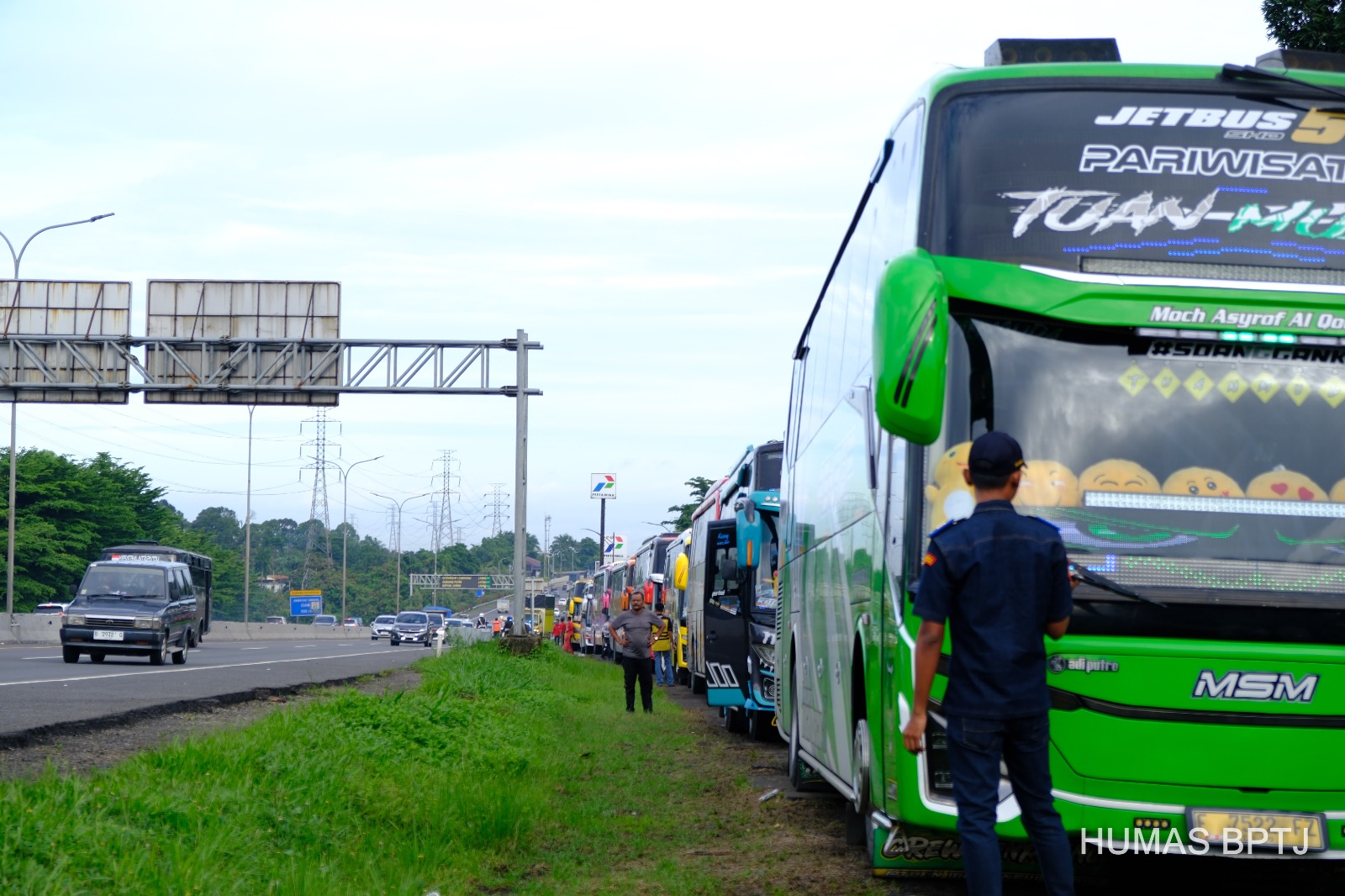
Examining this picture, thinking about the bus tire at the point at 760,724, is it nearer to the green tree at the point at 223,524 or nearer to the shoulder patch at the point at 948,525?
the shoulder patch at the point at 948,525

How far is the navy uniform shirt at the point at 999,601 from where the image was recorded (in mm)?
5320

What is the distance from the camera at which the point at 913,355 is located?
5.36m

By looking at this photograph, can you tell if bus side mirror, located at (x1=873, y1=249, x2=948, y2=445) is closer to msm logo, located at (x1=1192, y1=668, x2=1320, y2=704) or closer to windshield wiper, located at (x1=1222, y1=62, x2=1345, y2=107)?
msm logo, located at (x1=1192, y1=668, x2=1320, y2=704)

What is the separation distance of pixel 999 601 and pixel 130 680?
21.0m

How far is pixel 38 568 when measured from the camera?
76250 mm

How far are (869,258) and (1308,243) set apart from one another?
91.5 inches

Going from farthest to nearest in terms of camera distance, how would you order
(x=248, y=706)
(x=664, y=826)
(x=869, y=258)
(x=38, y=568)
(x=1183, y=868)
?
(x=38, y=568) < (x=248, y=706) < (x=664, y=826) < (x=869, y=258) < (x=1183, y=868)

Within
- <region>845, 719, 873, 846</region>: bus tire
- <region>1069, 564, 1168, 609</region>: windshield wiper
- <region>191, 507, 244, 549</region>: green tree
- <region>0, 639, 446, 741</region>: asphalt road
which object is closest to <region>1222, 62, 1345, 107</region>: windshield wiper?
<region>1069, 564, 1168, 609</region>: windshield wiper

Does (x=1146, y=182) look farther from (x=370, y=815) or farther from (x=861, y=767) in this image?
(x=370, y=815)

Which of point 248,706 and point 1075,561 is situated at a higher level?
point 1075,561

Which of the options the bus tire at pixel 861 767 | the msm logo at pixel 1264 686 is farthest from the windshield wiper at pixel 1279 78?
the bus tire at pixel 861 767

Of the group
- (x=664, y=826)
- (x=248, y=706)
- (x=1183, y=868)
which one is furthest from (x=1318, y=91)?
(x=248, y=706)

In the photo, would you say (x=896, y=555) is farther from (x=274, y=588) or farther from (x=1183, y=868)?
(x=274, y=588)

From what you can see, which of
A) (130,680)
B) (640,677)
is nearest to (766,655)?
(640,677)
